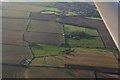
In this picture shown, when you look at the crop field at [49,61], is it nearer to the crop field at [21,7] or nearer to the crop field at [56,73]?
the crop field at [56,73]

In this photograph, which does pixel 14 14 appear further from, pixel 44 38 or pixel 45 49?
pixel 45 49

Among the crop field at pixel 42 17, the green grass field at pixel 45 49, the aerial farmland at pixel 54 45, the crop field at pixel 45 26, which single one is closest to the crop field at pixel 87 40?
the aerial farmland at pixel 54 45

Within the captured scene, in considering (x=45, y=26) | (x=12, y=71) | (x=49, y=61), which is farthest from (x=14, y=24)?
(x=12, y=71)

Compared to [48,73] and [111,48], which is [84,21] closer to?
Result: [111,48]

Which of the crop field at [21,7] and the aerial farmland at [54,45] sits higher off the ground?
the crop field at [21,7]

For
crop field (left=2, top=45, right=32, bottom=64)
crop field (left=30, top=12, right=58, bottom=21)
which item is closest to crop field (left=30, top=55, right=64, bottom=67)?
crop field (left=2, top=45, right=32, bottom=64)

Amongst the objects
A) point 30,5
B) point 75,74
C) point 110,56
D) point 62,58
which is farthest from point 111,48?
point 30,5
